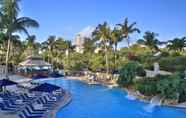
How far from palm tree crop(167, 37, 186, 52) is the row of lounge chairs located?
108ft

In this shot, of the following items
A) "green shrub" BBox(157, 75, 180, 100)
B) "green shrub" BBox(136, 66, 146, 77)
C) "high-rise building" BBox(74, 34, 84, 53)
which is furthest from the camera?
"high-rise building" BBox(74, 34, 84, 53)

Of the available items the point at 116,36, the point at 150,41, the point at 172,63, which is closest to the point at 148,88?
the point at 172,63

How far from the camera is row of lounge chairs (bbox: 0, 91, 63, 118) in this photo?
1730 cm

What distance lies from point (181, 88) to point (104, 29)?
80.3 ft

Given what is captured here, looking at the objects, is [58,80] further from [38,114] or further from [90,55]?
[38,114]

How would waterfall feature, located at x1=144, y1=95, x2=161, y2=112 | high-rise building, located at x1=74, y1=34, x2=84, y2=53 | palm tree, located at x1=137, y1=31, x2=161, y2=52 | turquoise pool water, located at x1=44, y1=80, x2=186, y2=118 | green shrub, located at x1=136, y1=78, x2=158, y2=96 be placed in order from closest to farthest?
turquoise pool water, located at x1=44, y1=80, x2=186, y2=118 < waterfall feature, located at x1=144, y1=95, x2=161, y2=112 < green shrub, located at x1=136, y1=78, x2=158, y2=96 < palm tree, located at x1=137, y1=31, x2=161, y2=52 < high-rise building, located at x1=74, y1=34, x2=84, y2=53

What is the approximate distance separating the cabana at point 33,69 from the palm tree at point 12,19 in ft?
49.2

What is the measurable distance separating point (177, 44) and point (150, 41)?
423 cm

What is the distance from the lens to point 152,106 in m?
23.7

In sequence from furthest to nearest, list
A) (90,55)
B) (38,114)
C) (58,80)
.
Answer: (90,55) < (58,80) < (38,114)

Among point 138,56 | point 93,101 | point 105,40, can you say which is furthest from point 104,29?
point 93,101

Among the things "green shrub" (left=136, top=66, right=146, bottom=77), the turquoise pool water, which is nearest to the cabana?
"green shrub" (left=136, top=66, right=146, bottom=77)

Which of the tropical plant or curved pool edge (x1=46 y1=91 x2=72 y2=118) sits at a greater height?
the tropical plant

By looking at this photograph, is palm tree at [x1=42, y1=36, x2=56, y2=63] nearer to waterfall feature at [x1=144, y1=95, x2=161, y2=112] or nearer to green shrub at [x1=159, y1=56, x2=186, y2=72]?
green shrub at [x1=159, y1=56, x2=186, y2=72]
